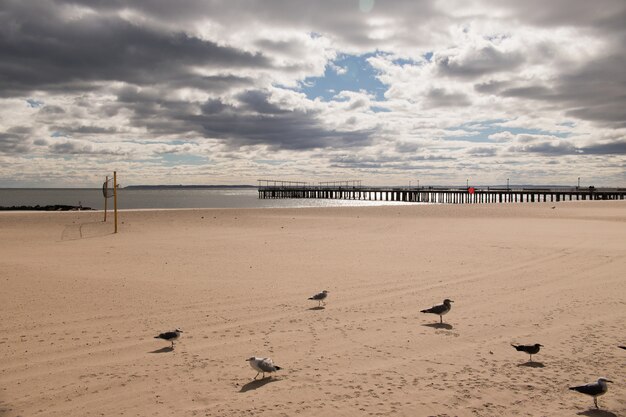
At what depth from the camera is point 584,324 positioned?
7.86m

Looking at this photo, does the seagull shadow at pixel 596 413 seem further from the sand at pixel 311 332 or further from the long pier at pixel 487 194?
the long pier at pixel 487 194

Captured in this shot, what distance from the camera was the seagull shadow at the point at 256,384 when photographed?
5449mm

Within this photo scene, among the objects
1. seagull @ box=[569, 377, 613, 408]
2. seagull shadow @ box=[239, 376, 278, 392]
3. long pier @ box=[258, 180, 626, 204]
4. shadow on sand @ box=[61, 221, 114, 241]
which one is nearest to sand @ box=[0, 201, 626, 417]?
seagull shadow @ box=[239, 376, 278, 392]

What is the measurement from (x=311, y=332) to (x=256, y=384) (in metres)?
2.08

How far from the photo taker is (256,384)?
557 cm

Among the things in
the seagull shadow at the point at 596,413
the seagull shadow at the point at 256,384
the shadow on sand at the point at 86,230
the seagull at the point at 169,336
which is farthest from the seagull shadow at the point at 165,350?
the shadow on sand at the point at 86,230

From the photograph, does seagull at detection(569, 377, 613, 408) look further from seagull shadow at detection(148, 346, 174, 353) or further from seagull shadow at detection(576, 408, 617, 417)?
seagull shadow at detection(148, 346, 174, 353)

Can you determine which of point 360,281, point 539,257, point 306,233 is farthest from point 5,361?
point 306,233

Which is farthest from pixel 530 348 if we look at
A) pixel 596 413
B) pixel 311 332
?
pixel 311 332

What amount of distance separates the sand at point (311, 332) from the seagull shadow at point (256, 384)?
0.02 meters

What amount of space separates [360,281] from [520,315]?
410 cm

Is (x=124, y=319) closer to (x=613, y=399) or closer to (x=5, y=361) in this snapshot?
(x=5, y=361)

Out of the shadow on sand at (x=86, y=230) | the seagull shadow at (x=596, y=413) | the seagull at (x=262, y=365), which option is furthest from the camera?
the shadow on sand at (x=86, y=230)

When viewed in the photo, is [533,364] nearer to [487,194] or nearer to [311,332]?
[311,332]
